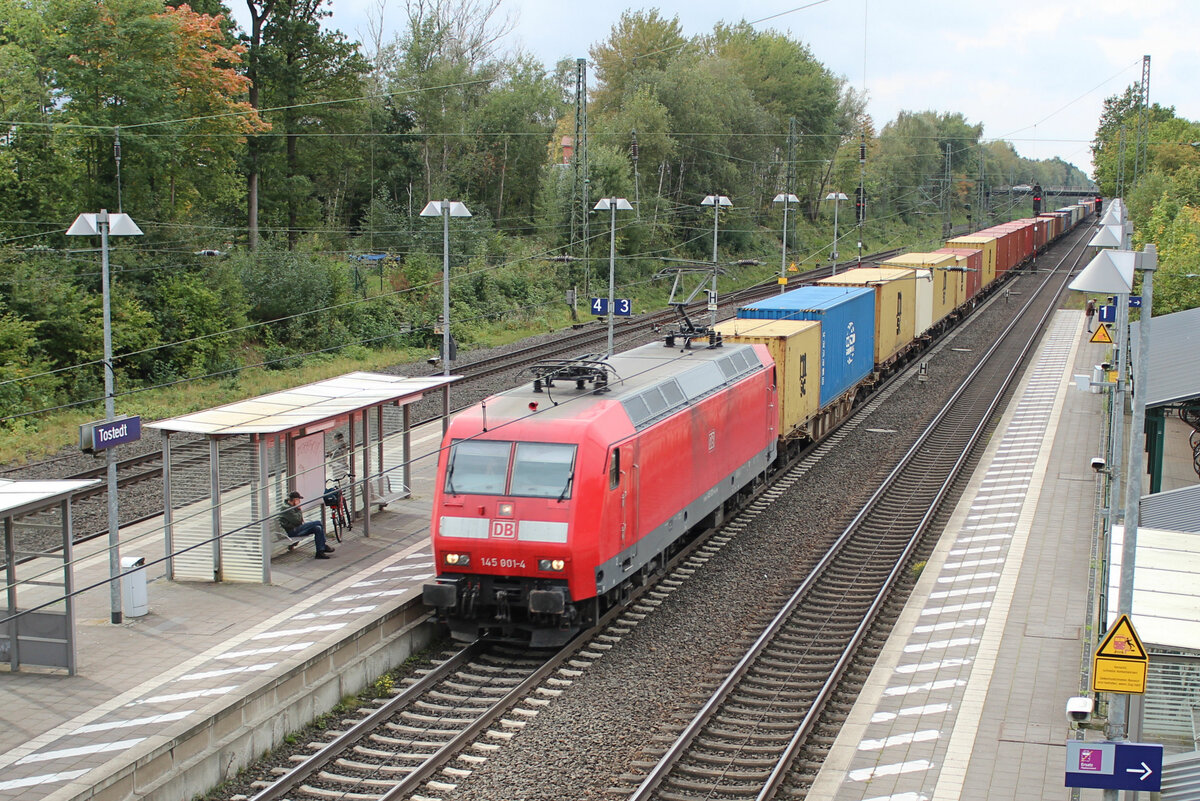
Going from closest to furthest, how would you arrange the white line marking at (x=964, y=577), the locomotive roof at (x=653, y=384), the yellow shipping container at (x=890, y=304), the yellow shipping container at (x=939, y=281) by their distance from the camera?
the locomotive roof at (x=653, y=384) < the white line marking at (x=964, y=577) < the yellow shipping container at (x=890, y=304) < the yellow shipping container at (x=939, y=281)

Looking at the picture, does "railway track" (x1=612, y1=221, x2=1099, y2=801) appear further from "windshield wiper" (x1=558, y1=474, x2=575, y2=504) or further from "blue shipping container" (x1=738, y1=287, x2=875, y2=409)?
"blue shipping container" (x1=738, y1=287, x2=875, y2=409)

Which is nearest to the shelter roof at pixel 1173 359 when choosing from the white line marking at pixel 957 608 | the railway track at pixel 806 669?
the white line marking at pixel 957 608

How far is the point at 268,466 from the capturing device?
612 inches

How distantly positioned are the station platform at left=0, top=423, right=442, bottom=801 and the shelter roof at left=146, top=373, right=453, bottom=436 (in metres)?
2.22

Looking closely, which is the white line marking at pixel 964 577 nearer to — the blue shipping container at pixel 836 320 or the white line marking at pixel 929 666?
the white line marking at pixel 929 666

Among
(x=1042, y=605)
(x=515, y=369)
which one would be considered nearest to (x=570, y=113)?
(x=515, y=369)

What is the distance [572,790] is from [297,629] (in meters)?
4.64

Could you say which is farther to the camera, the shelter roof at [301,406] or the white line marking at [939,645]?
the shelter roof at [301,406]

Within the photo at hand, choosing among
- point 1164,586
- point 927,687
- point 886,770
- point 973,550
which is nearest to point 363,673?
point 886,770

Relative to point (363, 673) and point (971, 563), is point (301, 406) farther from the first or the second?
point (971, 563)

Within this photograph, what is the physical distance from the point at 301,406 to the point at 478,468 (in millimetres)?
4196

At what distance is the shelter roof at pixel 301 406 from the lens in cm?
1469

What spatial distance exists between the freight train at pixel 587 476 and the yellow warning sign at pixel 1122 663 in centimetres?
631

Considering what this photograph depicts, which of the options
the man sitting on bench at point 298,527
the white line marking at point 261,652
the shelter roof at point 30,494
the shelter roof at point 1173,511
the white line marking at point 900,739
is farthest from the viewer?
the man sitting on bench at point 298,527
